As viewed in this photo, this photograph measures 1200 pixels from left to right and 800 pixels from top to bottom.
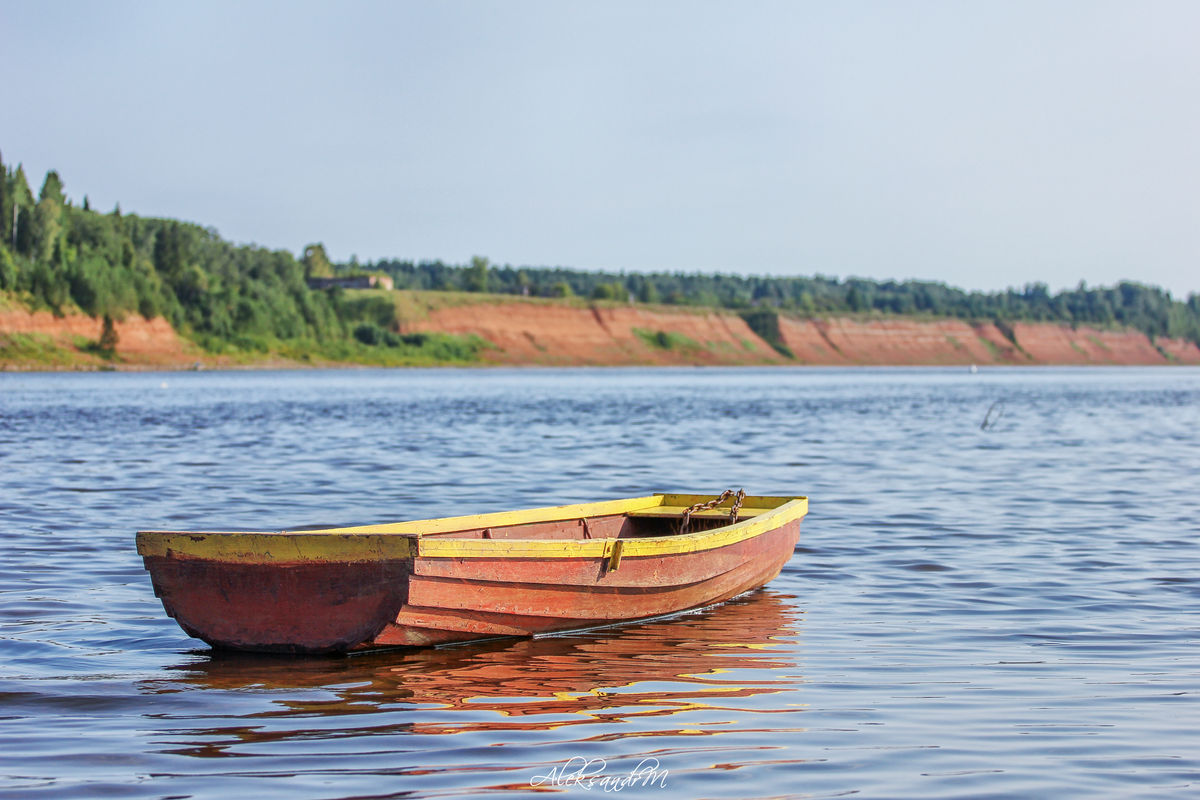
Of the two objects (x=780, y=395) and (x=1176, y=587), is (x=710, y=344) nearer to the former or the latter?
(x=780, y=395)

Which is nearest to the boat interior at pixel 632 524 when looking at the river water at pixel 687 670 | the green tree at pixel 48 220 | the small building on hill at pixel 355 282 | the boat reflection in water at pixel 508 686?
the river water at pixel 687 670

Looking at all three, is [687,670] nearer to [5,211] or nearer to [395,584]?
[395,584]

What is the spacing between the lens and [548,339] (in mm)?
157625

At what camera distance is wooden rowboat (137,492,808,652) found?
356 inches

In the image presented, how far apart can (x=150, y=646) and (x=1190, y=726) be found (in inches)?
304

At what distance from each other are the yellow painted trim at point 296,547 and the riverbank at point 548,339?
99.8 meters

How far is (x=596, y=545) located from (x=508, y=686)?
1744 mm

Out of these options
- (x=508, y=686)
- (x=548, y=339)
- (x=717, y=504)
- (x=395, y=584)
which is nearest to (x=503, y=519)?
(x=395, y=584)

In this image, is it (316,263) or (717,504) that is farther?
(316,263)

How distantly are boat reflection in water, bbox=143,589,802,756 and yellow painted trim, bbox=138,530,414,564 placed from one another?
854mm

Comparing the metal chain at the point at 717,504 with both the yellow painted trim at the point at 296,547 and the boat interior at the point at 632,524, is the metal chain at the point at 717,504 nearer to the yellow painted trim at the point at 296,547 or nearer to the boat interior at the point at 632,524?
the boat interior at the point at 632,524

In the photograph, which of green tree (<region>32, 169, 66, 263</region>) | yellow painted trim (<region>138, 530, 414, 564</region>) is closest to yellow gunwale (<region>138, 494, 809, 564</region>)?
yellow painted trim (<region>138, 530, 414, 564</region>)

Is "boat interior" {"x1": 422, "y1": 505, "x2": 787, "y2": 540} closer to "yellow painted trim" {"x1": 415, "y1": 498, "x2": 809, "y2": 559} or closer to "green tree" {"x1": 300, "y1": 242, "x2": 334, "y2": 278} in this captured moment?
"yellow painted trim" {"x1": 415, "y1": 498, "x2": 809, "y2": 559}

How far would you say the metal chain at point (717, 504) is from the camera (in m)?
12.9
